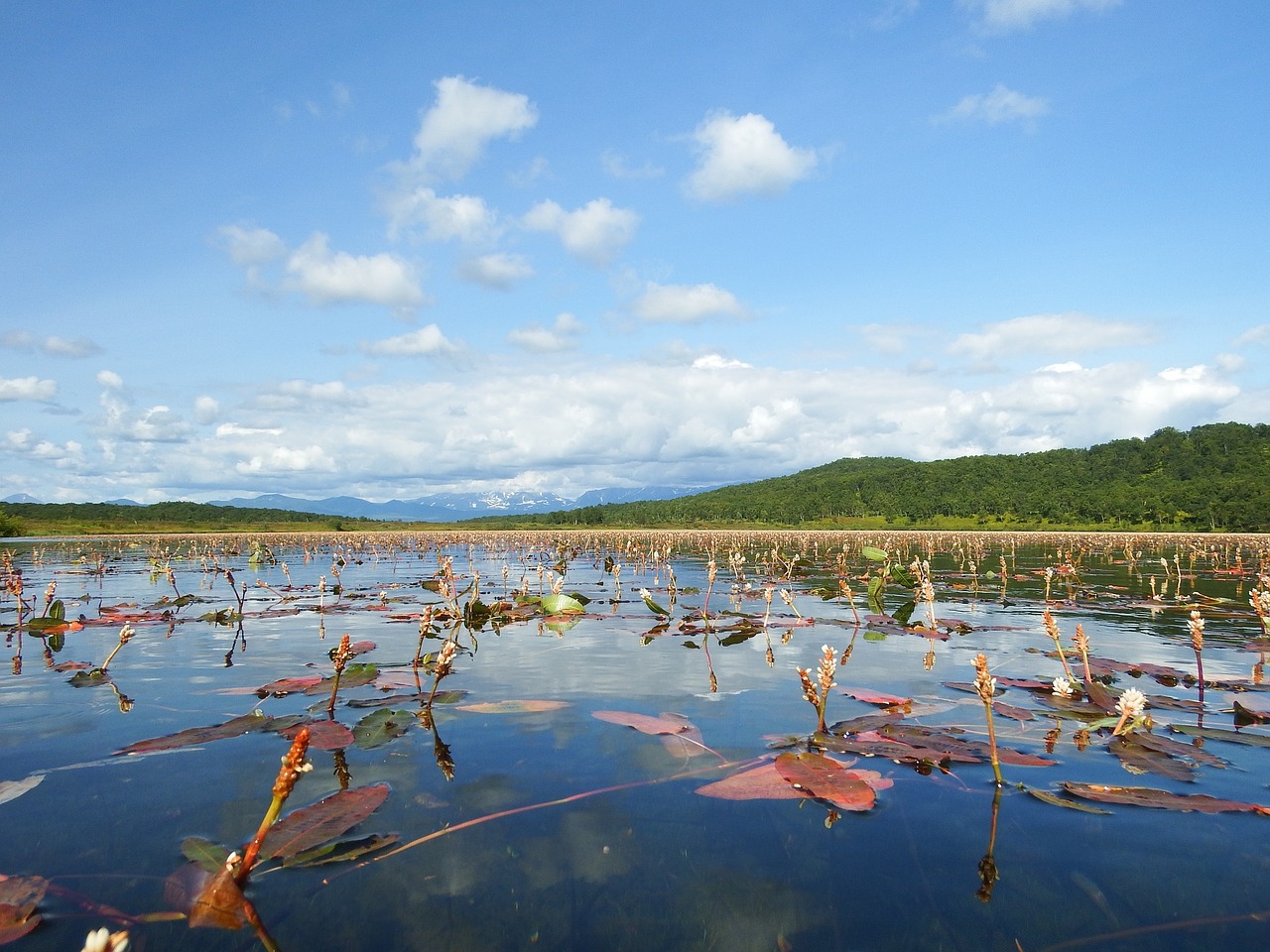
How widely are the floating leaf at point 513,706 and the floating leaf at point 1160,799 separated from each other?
152 inches

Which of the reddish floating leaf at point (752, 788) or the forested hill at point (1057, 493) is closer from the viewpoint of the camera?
the reddish floating leaf at point (752, 788)

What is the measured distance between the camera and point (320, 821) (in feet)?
11.2

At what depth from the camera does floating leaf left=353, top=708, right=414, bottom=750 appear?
491cm

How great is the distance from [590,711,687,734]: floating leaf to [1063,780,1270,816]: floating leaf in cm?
259

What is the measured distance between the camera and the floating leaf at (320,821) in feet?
10.5

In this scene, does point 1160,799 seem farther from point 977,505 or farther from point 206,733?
point 977,505

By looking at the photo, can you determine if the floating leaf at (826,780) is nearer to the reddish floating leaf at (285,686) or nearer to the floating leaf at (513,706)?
the floating leaf at (513,706)

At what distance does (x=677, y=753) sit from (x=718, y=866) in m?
1.53

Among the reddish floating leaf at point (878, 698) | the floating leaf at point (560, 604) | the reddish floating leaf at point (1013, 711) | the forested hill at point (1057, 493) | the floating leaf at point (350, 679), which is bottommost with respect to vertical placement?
the reddish floating leaf at point (1013, 711)

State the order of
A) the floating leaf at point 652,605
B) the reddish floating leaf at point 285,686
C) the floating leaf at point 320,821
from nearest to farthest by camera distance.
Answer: the floating leaf at point 320,821, the reddish floating leaf at point 285,686, the floating leaf at point 652,605

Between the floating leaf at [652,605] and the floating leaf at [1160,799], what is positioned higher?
the floating leaf at [652,605]

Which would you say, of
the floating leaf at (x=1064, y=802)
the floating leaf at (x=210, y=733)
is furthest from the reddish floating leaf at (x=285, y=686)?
the floating leaf at (x=1064, y=802)

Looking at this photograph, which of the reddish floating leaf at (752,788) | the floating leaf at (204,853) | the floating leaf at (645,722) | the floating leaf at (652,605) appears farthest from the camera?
the floating leaf at (652,605)

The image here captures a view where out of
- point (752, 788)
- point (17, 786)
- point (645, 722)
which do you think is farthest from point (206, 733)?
point (752, 788)
